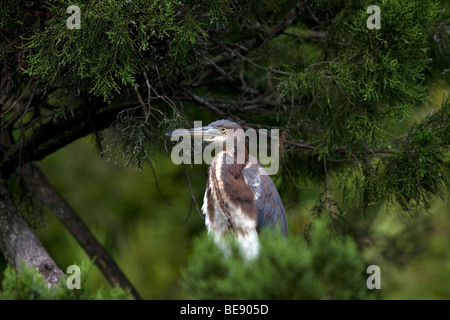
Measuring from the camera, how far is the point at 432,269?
6004mm

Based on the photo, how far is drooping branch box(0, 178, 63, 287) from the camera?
290 cm

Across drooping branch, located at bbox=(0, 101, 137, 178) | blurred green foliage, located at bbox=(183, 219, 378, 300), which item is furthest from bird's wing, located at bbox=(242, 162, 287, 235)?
blurred green foliage, located at bbox=(183, 219, 378, 300)

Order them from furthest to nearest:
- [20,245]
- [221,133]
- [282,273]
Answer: [221,133]
[20,245]
[282,273]

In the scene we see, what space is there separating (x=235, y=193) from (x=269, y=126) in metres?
0.59

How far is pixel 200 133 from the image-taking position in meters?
3.13

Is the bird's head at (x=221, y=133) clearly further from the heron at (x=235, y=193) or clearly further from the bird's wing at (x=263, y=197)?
the bird's wing at (x=263, y=197)

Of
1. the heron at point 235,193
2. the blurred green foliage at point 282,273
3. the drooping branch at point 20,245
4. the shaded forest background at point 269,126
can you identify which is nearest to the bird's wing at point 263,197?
the heron at point 235,193

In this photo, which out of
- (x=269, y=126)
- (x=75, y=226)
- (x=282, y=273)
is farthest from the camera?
(x=75, y=226)

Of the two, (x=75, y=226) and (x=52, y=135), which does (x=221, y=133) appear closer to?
(x=52, y=135)

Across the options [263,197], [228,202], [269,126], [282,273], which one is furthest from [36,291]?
[269,126]

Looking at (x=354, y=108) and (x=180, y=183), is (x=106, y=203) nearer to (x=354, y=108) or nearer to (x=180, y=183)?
(x=180, y=183)

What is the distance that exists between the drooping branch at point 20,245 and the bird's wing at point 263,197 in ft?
3.37

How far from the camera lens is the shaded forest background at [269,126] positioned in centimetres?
287
